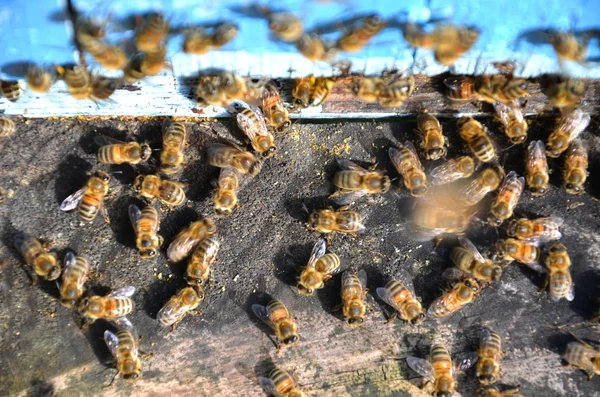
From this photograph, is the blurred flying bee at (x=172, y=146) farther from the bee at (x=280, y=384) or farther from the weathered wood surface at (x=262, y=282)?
the bee at (x=280, y=384)

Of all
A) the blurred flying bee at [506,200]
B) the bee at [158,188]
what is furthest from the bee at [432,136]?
the bee at [158,188]

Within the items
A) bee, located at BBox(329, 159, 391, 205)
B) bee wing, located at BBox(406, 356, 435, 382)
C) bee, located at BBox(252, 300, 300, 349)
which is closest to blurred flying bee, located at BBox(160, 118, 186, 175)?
bee, located at BBox(329, 159, 391, 205)

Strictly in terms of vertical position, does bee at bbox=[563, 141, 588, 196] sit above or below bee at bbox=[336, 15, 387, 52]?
below

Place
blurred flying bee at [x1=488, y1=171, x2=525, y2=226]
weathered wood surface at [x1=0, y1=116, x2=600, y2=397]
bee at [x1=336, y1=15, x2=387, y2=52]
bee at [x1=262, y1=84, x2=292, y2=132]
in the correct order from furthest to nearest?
weathered wood surface at [x1=0, y1=116, x2=600, y2=397] → blurred flying bee at [x1=488, y1=171, x2=525, y2=226] → bee at [x1=262, y1=84, x2=292, y2=132] → bee at [x1=336, y1=15, x2=387, y2=52]

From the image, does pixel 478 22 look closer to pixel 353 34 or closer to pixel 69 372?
pixel 353 34

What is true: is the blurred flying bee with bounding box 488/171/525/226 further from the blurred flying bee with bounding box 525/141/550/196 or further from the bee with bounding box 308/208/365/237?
the bee with bounding box 308/208/365/237

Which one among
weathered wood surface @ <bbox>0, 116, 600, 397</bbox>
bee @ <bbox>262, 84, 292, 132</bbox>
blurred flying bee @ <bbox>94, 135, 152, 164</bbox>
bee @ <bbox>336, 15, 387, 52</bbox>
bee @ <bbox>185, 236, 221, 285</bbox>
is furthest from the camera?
weathered wood surface @ <bbox>0, 116, 600, 397</bbox>

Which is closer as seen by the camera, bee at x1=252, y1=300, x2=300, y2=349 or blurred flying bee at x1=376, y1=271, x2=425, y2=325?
bee at x1=252, y1=300, x2=300, y2=349
